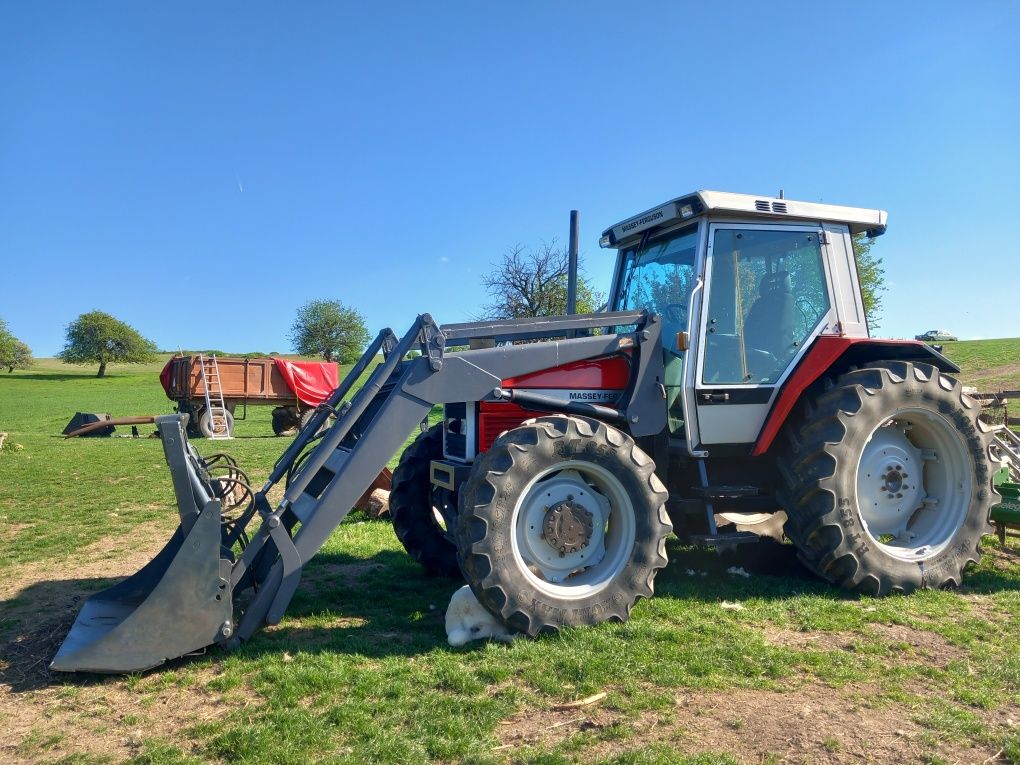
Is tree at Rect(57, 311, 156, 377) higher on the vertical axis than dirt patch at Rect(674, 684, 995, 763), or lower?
higher

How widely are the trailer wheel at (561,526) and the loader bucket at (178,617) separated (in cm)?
143

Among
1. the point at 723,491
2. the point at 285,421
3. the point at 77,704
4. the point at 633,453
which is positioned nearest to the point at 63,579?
the point at 77,704

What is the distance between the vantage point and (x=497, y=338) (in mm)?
5145

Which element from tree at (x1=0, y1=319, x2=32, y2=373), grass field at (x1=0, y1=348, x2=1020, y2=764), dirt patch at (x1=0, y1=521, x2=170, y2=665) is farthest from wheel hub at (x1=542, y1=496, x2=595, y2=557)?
tree at (x1=0, y1=319, x2=32, y2=373)

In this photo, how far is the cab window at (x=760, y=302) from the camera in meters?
5.50

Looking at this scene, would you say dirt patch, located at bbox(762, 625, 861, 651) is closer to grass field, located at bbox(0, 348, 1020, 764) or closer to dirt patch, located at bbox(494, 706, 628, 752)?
grass field, located at bbox(0, 348, 1020, 764)

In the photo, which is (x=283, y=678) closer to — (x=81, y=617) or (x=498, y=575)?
(x=498, y=575)

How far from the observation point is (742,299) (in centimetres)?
560

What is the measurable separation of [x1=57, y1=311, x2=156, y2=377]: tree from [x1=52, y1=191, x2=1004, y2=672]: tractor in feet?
246

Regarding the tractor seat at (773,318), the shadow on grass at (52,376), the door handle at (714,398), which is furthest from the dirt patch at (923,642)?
the shadow on grass at (52,376)

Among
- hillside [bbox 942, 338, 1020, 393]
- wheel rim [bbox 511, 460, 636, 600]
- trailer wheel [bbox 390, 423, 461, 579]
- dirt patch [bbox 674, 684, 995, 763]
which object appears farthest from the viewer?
hillside [bbox 942, 338, 1020, 393]

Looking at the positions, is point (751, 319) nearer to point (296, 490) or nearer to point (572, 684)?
point (572, 684)

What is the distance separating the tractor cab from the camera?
542 centimetres

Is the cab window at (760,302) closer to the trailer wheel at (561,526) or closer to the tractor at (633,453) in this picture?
the tractor at (633,453)
